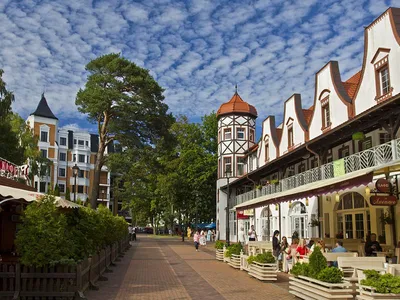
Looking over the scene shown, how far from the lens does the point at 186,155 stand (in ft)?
177

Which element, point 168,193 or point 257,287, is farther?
point 168,193

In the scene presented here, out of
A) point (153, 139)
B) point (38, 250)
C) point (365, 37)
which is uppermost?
point (365, 37)

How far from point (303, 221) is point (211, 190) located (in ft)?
94.0

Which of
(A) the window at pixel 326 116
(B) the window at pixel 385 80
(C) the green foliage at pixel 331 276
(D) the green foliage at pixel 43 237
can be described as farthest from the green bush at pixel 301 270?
(A) the window at pixel 326 116

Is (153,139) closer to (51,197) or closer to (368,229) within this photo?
(368,229)

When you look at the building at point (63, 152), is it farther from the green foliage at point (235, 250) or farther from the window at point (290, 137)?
the green foliage at point (235, 250)

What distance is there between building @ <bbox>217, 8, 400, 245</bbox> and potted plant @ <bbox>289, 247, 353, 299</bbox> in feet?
9.70

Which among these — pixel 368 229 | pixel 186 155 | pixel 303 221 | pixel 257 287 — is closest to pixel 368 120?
pixel 368 229

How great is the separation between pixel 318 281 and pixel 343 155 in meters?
14.8

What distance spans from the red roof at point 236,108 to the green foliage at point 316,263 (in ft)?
117

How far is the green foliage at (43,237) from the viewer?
9.16m

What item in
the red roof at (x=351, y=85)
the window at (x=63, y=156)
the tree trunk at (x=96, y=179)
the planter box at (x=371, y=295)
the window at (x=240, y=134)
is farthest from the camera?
the window at (x=63, y=156)

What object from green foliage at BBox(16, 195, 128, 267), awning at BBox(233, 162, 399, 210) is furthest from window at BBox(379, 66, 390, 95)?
green foliage at BBox(16, 195, 128, 267)

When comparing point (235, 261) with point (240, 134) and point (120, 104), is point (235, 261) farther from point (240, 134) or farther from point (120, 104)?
point (240, 134)
